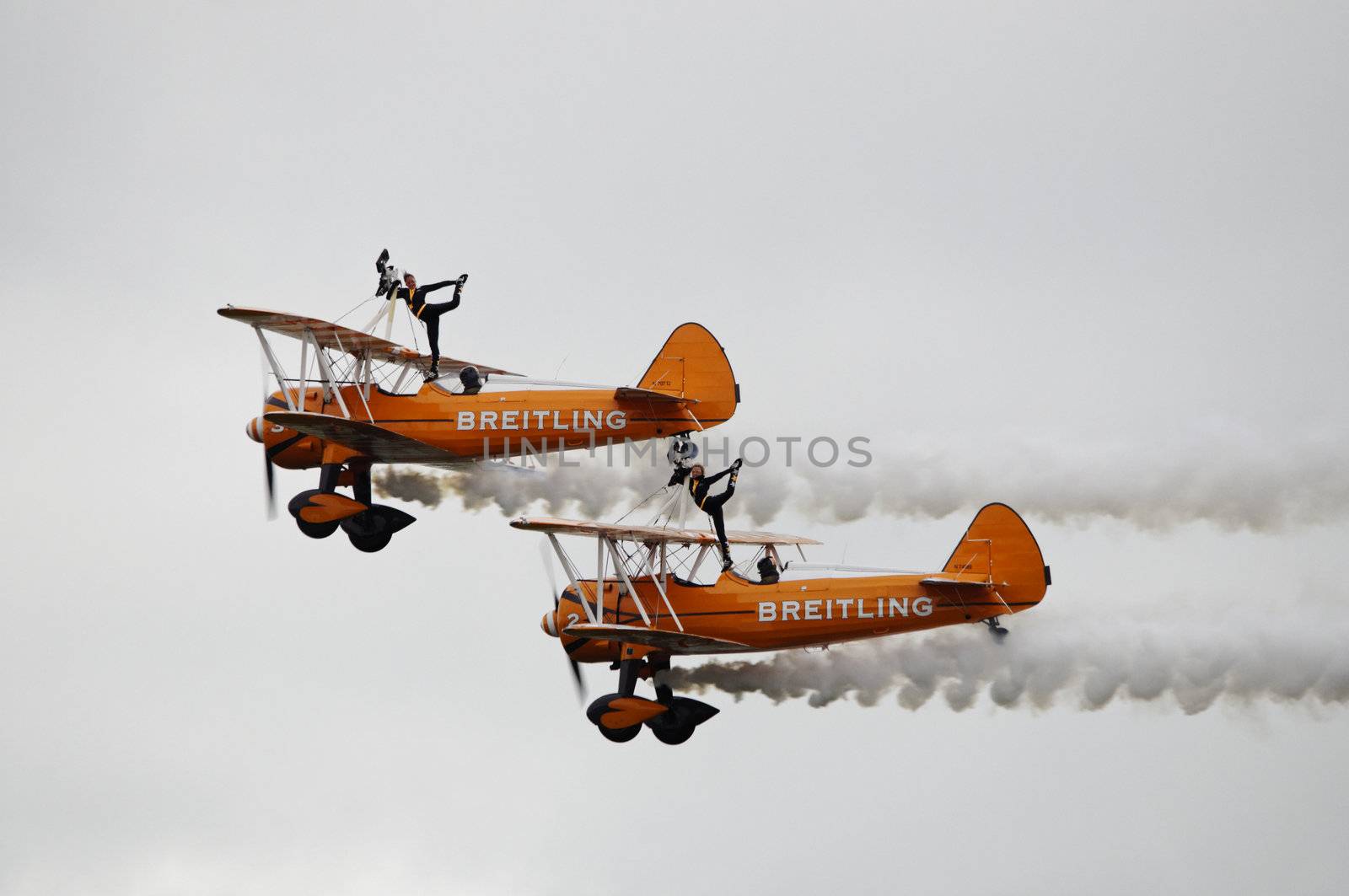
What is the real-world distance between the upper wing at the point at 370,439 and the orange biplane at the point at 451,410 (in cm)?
3

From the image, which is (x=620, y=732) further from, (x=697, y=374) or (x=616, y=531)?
(x=697, y=374)

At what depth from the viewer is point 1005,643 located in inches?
1545

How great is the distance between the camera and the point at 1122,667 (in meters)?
38.9

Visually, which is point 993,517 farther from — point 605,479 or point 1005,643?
point 605,479

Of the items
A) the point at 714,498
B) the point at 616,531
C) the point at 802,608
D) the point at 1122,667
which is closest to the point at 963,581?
the point at 802,608

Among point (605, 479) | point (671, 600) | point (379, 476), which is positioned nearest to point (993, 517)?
point (671, 600)

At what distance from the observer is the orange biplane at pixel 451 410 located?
40.6m

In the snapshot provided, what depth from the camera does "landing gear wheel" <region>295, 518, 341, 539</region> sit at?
41312mm

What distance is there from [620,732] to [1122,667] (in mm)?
7142

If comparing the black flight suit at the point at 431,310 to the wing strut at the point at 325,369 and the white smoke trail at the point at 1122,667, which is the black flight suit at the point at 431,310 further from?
the white smoke trail at the point at 1122,667

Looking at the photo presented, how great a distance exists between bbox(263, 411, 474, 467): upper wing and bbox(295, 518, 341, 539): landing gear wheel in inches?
47.2

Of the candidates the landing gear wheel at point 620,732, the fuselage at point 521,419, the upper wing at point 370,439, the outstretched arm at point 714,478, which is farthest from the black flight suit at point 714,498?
the upper wing at point 370,439

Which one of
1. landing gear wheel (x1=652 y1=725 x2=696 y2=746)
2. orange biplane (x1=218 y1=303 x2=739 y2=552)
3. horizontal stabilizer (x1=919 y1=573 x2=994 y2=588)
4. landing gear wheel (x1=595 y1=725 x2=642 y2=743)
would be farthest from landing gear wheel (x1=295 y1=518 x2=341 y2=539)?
horizontal stabilizer (x1=919 y1=573 x2=994 y2=588)

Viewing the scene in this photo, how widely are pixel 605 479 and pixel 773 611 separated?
20.4 ft
